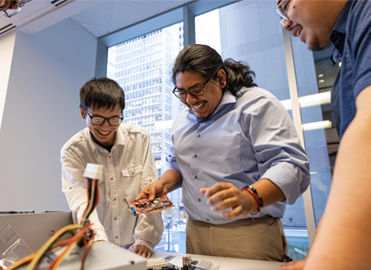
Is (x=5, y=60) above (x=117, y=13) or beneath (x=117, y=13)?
beneath

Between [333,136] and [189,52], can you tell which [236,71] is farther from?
[333,136]

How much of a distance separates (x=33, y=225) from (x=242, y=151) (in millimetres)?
834

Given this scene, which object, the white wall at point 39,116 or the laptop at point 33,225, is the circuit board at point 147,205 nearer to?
the laptop at point 33,225

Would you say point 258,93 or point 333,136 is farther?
point 333,136

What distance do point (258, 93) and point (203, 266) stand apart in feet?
2.35

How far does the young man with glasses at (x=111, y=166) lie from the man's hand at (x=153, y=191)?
147 millimetres

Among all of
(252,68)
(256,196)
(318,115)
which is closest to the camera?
(256,196)

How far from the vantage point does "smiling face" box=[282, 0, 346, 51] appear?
0.64 metres

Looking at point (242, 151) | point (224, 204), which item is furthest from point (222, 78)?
point (224, 204)

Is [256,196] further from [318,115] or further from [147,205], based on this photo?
[318,115]

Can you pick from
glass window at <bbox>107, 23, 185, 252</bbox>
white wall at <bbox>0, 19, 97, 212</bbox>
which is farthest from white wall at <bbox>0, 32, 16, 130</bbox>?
glass window at <bbox>107, 23, 185, 252</bbox>

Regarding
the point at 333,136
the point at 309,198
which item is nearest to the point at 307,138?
the point at 333,136

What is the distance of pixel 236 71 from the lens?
4.33 feet

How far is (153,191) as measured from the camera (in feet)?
3.74
